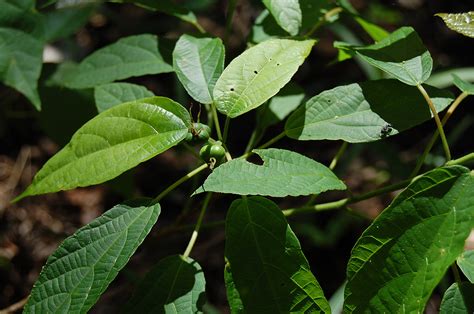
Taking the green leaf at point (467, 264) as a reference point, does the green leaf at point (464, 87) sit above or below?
above

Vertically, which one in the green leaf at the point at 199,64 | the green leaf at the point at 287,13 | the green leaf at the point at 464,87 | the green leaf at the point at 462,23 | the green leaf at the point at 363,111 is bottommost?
the green leaf at the point at 363,111

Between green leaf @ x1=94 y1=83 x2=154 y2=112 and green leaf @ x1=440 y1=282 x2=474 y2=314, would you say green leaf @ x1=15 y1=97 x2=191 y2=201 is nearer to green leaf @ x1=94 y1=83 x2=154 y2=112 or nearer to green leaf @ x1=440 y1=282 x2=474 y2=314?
green leaf @ x1=94 y1=83 x2=154 y2=112

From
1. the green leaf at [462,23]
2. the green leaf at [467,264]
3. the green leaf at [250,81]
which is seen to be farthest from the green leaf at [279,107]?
the green leaf at [467,264]

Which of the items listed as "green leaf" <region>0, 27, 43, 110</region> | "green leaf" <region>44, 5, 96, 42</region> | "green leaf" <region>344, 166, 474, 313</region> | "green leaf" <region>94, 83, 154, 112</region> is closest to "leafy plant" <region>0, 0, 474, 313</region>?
"green leaf" <region>344, 166, 474, 313</region>

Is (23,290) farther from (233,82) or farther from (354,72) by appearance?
(354,72)

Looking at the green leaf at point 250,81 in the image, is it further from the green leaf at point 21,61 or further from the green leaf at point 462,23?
the green leaf at point 21,61

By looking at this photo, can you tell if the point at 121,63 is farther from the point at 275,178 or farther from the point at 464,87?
the point at 464,87
